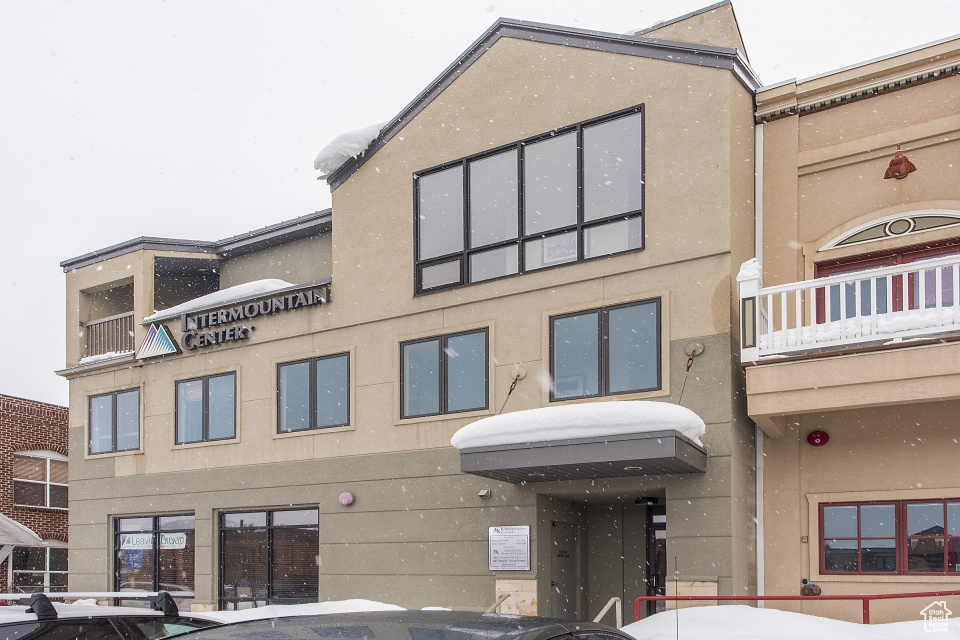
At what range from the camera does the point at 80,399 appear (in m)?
20.5

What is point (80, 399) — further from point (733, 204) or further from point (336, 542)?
point (733, 204)

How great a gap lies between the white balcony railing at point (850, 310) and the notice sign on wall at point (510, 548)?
14.1ft

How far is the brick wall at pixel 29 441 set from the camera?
966 inches

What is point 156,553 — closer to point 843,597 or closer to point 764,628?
point 764,628

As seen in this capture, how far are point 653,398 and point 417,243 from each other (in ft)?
16.3

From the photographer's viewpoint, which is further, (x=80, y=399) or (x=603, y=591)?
(x=80, y=399)

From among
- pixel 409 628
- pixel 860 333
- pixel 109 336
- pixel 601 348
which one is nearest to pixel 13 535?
pixel 109 336

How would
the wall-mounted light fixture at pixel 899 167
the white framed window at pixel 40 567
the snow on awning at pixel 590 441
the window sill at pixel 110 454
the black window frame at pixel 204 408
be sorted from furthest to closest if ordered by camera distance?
the white framed window at pixel 40 567 → the window sill at pixel 110 454 → the black window frame at pixel 204 408 → the wall-mounted light fixture at pixel 899 167 → the snow on awning at pixel 590 441

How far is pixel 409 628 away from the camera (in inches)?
139

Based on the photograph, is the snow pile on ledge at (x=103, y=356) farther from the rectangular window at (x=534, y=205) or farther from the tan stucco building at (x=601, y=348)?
the rectangular window at (x=534, y=205)

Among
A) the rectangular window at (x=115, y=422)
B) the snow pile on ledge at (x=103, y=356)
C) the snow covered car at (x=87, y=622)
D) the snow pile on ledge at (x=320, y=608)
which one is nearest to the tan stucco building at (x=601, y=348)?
the snow pile on ledge at (x=320, y=608)

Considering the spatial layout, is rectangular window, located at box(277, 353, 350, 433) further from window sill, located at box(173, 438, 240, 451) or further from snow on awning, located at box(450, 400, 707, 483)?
snow on awning, located at box(450, 400, 707, 483)

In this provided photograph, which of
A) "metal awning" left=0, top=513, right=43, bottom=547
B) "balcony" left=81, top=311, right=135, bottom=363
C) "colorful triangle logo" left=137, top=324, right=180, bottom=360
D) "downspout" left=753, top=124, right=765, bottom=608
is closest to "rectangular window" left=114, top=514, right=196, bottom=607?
"metal awning" left=0, top=513, right=43, bottom=547

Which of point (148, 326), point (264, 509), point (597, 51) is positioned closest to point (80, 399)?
point (148, 326)
